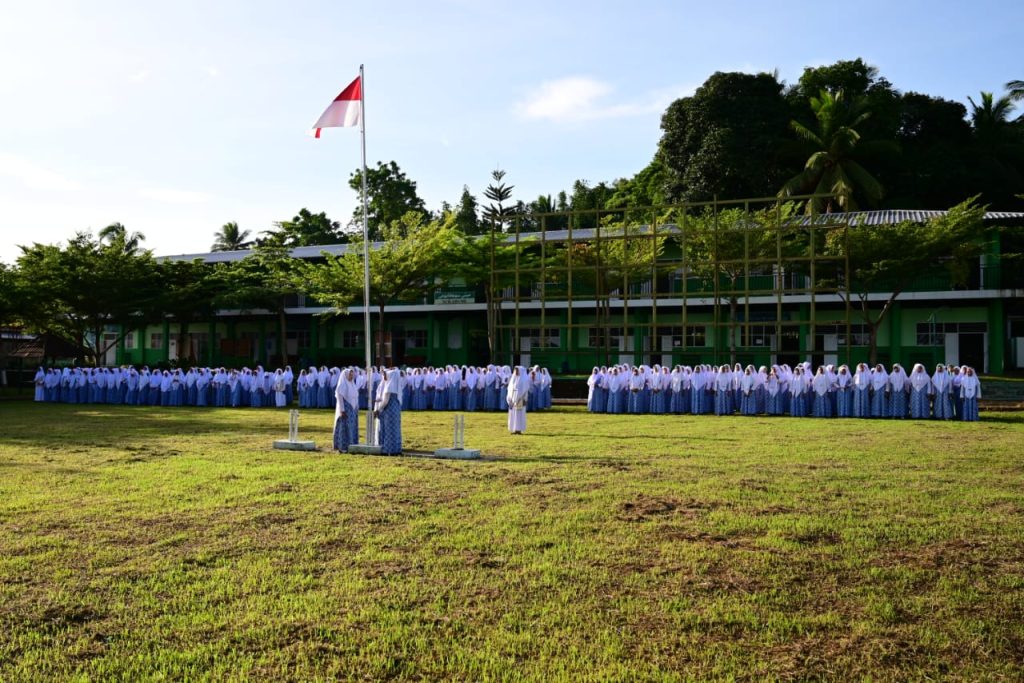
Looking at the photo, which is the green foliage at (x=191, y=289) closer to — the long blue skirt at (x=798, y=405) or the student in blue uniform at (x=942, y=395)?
the long blue skirt at (x=798, y=405)

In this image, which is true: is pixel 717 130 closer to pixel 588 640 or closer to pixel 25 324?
pixel 25 324

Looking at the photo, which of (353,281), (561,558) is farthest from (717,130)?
(561,558)

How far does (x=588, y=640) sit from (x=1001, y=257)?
29.0 metres

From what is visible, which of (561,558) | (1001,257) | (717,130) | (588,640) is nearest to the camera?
(588,640)

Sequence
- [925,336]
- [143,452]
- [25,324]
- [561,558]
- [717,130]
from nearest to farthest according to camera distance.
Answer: [561,558], [143,452], [925,336], [25,324], [717,130]

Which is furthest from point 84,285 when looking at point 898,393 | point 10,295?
point 898,393

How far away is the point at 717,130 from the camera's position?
39.4 meters

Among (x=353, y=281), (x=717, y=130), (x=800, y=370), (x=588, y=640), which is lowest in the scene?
(x=588, y=640)

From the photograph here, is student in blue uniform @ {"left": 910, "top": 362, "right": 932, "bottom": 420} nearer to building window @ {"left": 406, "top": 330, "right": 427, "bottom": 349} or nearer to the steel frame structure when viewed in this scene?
the steel frame structure

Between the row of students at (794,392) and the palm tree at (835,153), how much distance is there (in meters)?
19.9

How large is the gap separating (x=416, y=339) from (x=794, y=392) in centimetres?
2125

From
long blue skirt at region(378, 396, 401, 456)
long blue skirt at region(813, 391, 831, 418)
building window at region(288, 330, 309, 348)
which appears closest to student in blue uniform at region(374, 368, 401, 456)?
long blue skirt at region(378, 396, 401, 456)

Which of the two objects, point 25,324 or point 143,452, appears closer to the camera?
point 143,452

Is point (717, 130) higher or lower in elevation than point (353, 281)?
higher
